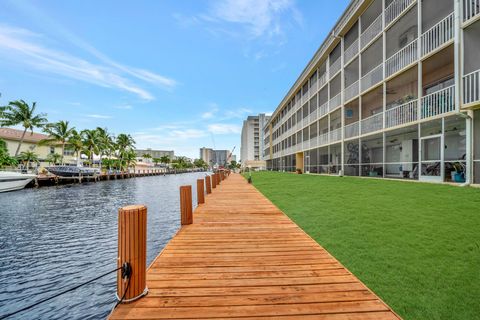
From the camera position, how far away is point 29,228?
10.8 meters

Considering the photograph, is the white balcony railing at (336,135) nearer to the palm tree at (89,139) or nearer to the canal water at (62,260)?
the canal water at (62,260)

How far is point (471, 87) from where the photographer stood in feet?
34.6

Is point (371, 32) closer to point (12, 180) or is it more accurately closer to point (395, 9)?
point (395, 9)

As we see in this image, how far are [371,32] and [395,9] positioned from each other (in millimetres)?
2323

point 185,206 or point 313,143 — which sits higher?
point 313,143

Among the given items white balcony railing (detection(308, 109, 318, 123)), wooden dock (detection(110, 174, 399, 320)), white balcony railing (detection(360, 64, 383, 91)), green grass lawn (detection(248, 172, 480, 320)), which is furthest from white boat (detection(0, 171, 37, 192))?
white balcony railing (detection(360, 64, 383, 91))

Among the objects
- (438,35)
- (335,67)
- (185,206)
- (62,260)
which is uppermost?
(335,67)

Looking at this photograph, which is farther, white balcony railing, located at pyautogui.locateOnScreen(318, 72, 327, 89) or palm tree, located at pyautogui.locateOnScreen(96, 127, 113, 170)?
palm tree, located at pyautogui.locateOnScreen(96, 127, 113, 170)

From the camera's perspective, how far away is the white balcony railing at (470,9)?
10.3 metres

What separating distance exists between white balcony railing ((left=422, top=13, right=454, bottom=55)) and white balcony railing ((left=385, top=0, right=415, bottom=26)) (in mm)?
2737

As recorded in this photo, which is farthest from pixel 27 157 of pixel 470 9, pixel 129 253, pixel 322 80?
pixel 470 9

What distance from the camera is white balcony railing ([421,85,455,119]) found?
11418 mm

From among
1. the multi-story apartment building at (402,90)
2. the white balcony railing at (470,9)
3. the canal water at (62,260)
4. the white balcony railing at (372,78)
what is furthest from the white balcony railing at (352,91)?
the canal water at (62,260)

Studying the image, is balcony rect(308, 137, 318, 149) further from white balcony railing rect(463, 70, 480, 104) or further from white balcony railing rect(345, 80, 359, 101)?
white balcony railing rect(463, 70, 480, 104)
